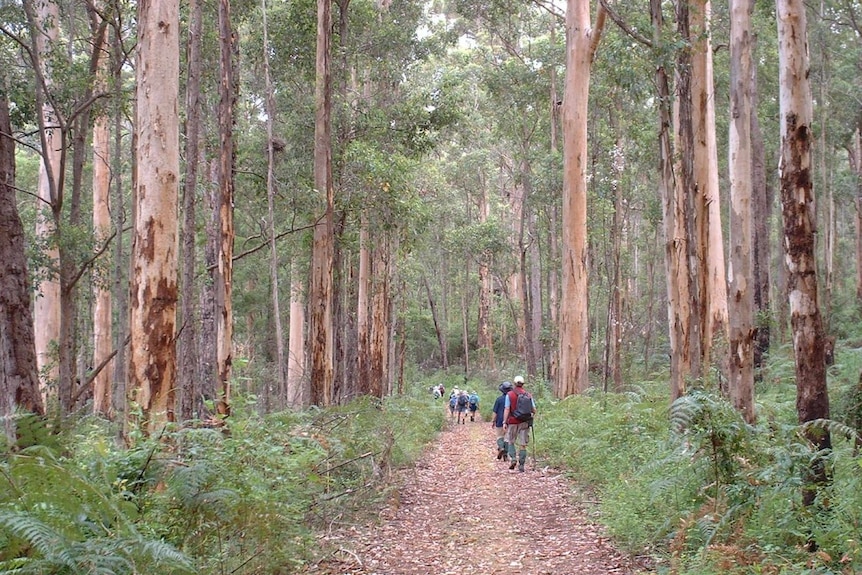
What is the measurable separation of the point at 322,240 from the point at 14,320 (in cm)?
671

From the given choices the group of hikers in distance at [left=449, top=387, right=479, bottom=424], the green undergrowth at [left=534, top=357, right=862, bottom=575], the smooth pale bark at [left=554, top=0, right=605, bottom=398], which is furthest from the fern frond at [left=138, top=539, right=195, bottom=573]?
the group of hikers in distance at [left=449, top=387, right=479, bottom=424]

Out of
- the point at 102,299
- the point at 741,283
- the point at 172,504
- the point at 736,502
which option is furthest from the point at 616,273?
the point at 172,504

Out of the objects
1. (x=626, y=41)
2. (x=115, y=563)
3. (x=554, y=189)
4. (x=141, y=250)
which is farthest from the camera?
(x=554, y=189)

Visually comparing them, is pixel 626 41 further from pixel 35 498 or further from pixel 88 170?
pixel 88 170

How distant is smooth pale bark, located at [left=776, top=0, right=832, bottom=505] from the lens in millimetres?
5926

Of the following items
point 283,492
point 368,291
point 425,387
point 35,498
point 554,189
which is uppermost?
point 554,189

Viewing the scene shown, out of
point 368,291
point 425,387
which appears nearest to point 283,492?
point 368,291

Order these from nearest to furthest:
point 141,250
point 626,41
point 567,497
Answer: point 141,250, point 567,497, point 626,41

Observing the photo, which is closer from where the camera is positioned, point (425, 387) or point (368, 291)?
point (368, 291)

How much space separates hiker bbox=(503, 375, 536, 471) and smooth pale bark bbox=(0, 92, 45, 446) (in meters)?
7.02

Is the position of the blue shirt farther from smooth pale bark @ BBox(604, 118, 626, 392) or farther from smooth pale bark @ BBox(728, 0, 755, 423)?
smooth pale bark @ BBox(604, 118, 626, 392)

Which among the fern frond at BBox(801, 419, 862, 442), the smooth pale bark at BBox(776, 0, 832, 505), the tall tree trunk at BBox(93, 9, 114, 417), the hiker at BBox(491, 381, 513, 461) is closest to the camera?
the fern frond at BBox(801, 419, 862, 442)

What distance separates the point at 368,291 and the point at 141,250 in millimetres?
14722

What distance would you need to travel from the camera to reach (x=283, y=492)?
639cm
